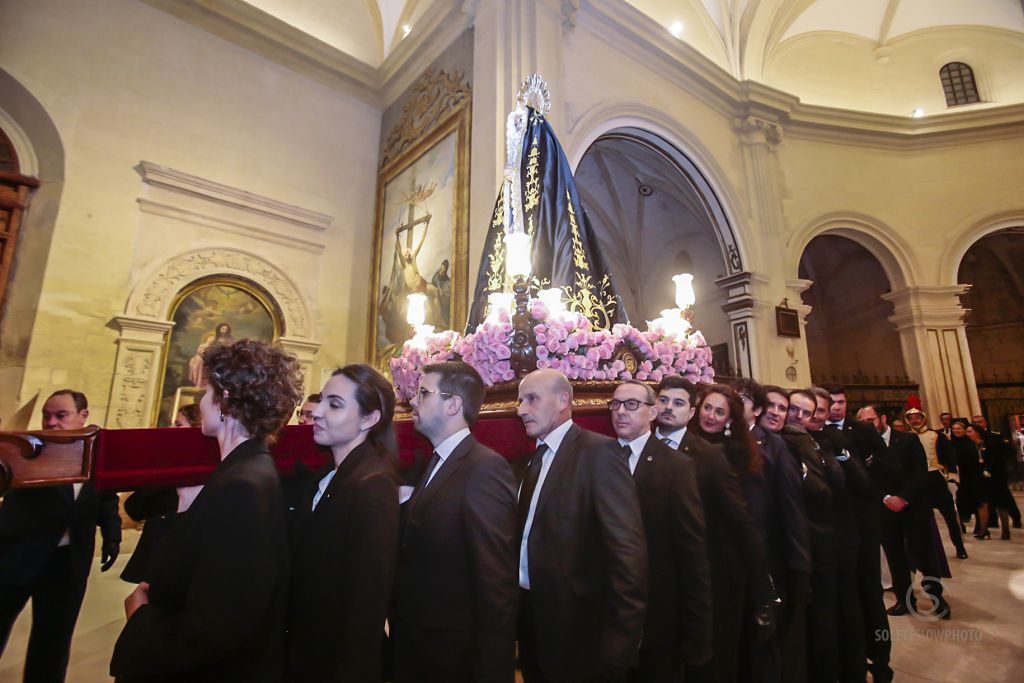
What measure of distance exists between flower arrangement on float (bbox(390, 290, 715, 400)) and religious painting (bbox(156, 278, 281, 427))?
148 inches

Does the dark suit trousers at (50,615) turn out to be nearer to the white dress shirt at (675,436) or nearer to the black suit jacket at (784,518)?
the white dress shirt at (675,436)

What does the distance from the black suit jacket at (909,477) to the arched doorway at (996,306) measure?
10.5 m

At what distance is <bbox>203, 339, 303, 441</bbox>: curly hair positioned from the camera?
1341mm

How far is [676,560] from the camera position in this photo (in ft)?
6.48

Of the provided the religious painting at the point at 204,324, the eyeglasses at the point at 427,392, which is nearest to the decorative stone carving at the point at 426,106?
the religious painting at the point at 204,324

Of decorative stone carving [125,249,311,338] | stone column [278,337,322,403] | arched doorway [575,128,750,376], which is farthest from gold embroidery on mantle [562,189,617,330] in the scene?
decorative stone carving [125,249,311,338]

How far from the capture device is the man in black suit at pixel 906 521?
3.66 meters

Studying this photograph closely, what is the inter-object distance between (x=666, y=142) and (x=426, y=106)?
3692 millimetres

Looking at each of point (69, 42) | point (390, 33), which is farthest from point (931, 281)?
point (69, 42)

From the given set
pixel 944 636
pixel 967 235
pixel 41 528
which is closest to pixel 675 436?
pixel 944 636

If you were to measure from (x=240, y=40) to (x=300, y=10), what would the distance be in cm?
129

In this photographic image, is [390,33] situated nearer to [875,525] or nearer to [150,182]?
[150,182]

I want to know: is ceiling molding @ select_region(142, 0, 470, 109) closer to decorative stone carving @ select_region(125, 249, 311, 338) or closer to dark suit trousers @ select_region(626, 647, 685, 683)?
decorative stone carving @ select_region(125, 249, 311, 338)

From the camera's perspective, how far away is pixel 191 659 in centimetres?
108
